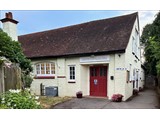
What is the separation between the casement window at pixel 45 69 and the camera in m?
12.7

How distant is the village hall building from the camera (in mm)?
10227

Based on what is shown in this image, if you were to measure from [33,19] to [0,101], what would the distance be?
4.53 metres

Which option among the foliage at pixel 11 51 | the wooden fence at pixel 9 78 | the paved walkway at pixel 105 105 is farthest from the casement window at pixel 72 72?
the wooden fence at pixel 9 78

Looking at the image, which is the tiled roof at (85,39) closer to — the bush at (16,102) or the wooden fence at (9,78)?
the wooden fence at (9,78)

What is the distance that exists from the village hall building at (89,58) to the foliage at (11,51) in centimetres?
246

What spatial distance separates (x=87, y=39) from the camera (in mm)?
12391

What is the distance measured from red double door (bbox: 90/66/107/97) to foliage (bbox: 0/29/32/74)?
461cm

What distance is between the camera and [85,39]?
12508 millimetres

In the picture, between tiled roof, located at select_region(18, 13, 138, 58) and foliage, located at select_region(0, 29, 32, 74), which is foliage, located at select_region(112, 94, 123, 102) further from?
foliage, located at select_region(0, 29, 32, 74)

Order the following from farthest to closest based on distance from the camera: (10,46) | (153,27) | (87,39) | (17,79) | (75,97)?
1. (153,27)
2. (87,39)
3. (75,97)
4. (10,46)
5. (17,79)

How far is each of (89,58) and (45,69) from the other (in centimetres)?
387

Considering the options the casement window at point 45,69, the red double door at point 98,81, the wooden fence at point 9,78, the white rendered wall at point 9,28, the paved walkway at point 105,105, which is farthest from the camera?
the casement window at point 45,69
